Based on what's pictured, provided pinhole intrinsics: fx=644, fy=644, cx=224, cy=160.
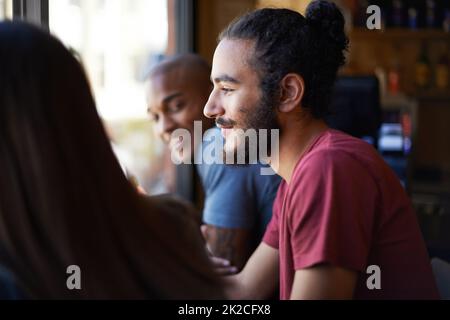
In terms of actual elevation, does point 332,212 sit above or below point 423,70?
below

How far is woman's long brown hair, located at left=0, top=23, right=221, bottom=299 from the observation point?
74cm

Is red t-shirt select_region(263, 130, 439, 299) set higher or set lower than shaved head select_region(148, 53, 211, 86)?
lower

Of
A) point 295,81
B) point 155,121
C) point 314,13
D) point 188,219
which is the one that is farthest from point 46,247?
point 155,121

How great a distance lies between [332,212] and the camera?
3.11ft

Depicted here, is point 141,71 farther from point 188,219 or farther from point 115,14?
point 188,219

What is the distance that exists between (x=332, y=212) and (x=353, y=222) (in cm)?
4

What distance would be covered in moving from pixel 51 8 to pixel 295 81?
70cm

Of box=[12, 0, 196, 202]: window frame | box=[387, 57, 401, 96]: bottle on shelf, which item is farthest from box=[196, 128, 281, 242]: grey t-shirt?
box=[387, 57, 401, 96]: bottle on shelf

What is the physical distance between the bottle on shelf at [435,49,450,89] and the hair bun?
3.85 m

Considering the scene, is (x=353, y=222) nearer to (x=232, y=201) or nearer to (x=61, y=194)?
(x=61, y=194)

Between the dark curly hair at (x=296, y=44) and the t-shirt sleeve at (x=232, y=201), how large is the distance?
1.62 feet

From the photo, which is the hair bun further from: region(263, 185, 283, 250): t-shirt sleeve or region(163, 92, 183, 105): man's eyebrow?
region(163, 92, 183, 105): man's eyebrow

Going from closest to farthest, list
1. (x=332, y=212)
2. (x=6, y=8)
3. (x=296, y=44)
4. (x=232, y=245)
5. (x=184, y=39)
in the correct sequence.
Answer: (x=332, y=212), (x=296, y=44), (x=6, y=8), (x=232, y=245), (x=184, y=39)

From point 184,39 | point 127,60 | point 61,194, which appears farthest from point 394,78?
point 61,194
